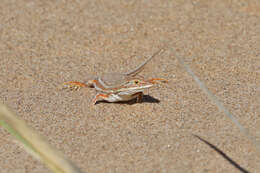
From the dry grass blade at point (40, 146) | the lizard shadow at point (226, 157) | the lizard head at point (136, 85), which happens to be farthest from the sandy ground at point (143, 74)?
the dry grass blade at point (40, 146)

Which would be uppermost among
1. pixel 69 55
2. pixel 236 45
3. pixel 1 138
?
pixel 236 45

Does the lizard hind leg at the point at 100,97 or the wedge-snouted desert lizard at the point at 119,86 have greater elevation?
the wedge-snouted desert lizard at the point at 119,86

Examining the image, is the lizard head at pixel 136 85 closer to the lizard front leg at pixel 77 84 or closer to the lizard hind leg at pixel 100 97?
the lizard hind leg at pixel 100 97

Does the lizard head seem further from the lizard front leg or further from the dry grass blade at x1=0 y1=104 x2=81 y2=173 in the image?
the dry grass blade at x1=0 y1=104 x2=81 y2=173

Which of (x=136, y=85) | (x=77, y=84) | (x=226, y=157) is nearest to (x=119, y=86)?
(x=136, y=85)

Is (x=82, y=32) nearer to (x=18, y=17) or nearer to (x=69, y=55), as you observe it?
(x=69, y=55)

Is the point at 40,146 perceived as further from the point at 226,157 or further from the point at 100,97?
the point at 100,97

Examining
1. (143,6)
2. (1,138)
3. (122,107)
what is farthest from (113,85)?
(143,6)

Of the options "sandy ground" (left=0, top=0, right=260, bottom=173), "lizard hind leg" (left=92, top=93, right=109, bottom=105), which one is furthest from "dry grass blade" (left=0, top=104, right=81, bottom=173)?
"lizard hind leg" (left=92, top=93, right=109, bottom=105)

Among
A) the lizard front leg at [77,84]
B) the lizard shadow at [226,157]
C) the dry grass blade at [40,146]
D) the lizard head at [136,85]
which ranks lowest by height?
the lizard front leg at [77,84]
